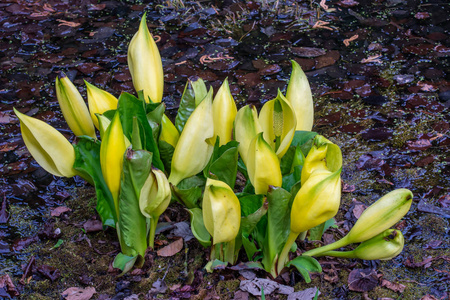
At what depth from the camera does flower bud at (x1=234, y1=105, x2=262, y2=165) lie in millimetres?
1470

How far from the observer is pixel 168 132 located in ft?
5.56

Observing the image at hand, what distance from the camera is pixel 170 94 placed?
2.87m

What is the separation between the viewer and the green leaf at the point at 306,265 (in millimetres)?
1549

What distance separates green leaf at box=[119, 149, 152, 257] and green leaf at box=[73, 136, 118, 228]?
5.2 inches

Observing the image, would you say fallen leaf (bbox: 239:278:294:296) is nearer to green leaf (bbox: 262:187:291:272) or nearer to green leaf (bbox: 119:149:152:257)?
green leaf (bbox: 262:187:291:272)

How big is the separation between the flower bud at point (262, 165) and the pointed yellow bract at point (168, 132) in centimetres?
38

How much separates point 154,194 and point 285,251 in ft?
1.45

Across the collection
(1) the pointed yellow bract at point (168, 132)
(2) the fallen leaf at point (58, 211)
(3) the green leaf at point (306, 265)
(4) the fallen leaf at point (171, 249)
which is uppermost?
(1) the pointed yellow bract at point (168, 132)

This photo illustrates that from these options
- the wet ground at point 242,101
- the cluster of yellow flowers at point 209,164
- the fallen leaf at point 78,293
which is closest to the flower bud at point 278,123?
the cluster of yellow flowers at point 209,164

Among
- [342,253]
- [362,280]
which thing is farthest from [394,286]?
[342,253]

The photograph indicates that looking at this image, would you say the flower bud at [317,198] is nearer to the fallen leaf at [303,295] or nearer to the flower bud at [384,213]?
the flower bud at [384,213]

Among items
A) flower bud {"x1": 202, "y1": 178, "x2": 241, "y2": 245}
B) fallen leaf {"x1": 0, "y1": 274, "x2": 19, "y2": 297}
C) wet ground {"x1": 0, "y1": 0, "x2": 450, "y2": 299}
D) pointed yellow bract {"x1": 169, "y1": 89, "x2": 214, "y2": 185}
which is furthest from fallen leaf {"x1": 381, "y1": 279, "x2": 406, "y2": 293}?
fallen leaf {"x1": 0, "y1": 274, "x2": 19, "y2": 297}

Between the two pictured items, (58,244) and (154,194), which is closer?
(154,194)

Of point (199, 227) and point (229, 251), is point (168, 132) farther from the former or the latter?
point (229, 251)
